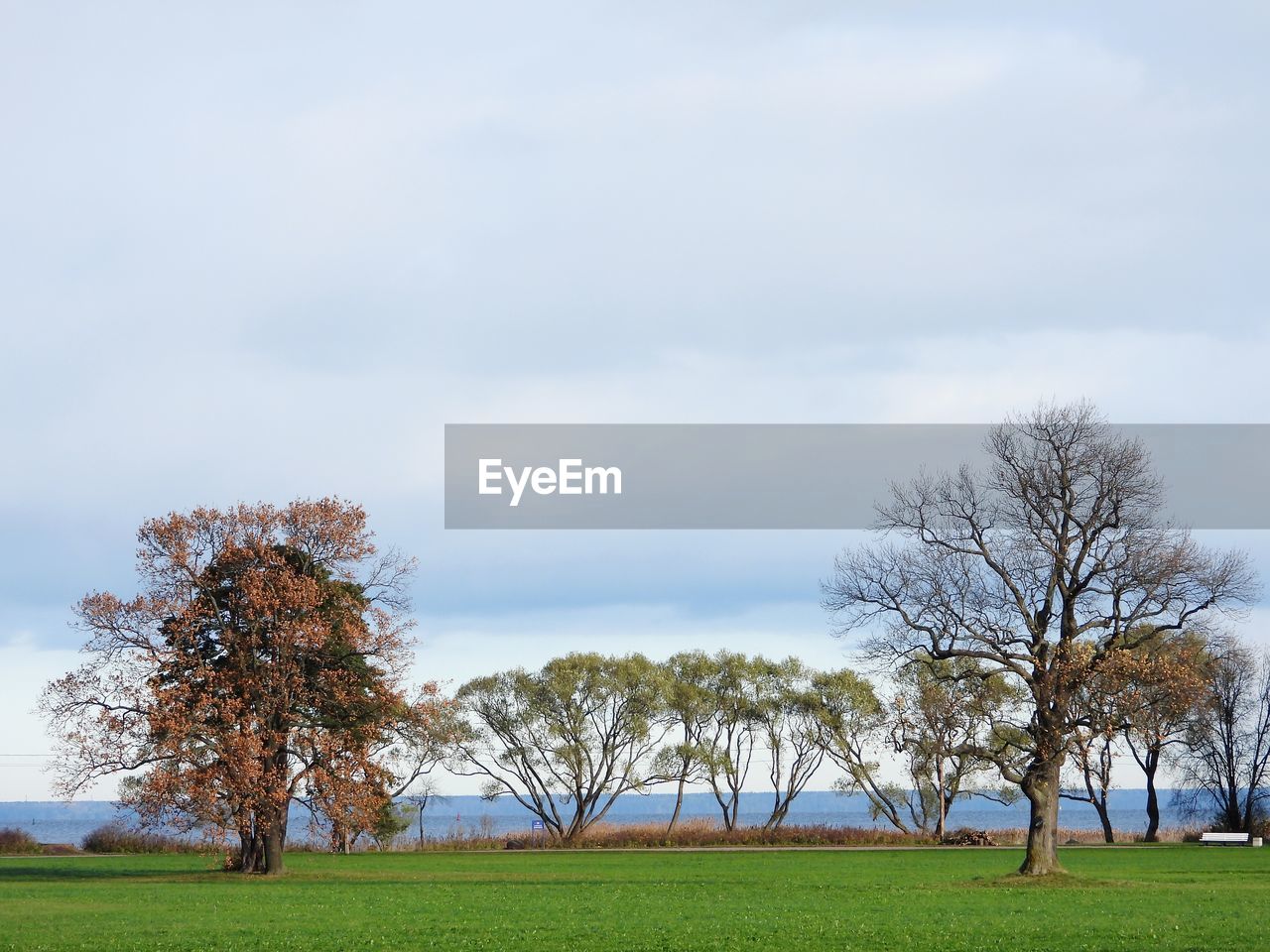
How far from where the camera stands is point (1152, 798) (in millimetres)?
78312

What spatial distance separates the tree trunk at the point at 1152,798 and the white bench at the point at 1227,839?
319 cm

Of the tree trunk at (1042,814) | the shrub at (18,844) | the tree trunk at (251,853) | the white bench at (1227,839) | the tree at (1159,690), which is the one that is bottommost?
the white bench at (1227,839)

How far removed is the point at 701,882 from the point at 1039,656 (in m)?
12.2

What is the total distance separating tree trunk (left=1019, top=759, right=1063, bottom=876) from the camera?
3784 cm

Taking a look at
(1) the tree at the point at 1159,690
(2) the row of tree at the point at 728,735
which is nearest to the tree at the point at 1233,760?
(2) the row of tree at the point at 728,735

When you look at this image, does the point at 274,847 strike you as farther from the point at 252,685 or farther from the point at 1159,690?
the point at 1159,690

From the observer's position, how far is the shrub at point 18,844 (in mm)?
65438

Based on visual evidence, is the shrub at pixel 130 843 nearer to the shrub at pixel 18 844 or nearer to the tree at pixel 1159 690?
the shrub at pixel 18 844

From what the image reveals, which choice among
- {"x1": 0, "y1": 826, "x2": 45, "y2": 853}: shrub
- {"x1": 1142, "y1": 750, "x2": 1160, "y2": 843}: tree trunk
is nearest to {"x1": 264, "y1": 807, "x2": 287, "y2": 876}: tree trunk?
{"x1": 0, "y1": 826, "x2": 45, "y2": 853}: shrub

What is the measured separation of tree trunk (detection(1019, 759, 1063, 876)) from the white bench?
38.9m

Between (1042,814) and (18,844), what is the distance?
52343mm

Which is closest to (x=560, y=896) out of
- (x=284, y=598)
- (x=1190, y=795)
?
(x=284, y=598)

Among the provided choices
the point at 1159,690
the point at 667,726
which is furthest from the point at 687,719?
the point at 1159,690

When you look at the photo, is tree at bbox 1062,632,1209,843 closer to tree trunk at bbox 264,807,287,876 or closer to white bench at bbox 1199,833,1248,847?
tree trunk at bbox 264,807,287,876
